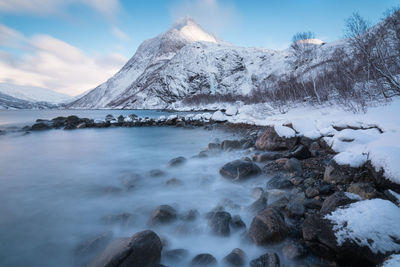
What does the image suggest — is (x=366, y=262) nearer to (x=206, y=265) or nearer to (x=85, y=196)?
(x=206, y=265)

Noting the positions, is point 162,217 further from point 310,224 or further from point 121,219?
point 310,224

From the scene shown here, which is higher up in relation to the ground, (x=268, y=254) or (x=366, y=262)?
(x=366, y=262)

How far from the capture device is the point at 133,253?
248cm

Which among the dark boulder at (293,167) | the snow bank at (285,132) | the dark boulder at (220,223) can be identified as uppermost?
the snow bank at (285,132)

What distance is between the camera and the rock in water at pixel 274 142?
24.1 ft

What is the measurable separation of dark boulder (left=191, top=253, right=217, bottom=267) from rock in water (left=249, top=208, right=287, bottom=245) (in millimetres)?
734

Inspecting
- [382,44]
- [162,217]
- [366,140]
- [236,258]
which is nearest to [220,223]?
[236,258]

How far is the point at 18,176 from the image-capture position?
6.97m

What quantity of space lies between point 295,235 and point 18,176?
30.4ft

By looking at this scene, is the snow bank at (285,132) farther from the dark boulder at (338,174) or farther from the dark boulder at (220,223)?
the dark boulder at (220,223)

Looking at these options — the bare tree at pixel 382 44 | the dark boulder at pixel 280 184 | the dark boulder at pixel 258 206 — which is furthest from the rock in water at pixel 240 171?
the bare tree at pixel 382 44

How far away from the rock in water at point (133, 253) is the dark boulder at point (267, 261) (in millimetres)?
1387

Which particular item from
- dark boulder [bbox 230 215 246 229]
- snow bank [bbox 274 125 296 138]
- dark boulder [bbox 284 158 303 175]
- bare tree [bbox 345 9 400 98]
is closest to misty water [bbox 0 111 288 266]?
dark boulder [bbox 230 215 246 229]

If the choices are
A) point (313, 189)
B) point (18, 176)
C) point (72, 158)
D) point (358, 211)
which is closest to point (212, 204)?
point (313, 189)
